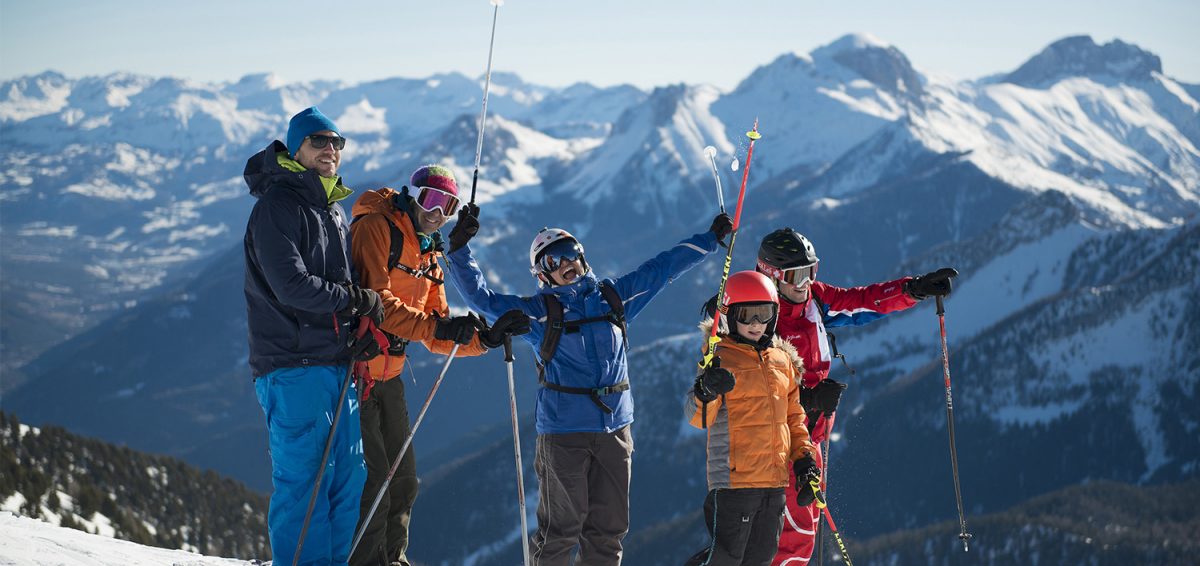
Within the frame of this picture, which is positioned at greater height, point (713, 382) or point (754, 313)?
point (754, 313)

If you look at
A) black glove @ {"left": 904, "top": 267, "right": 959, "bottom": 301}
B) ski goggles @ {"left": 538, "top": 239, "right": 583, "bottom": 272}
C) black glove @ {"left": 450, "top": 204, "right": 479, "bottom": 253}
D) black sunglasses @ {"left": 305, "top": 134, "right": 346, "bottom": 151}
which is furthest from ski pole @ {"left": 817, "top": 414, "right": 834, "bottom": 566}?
black sunglasses @ {"left": 305, "top": 134, "right": 346, "bottom": 151}

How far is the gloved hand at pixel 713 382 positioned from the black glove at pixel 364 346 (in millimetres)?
2503

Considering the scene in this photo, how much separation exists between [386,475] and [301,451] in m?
1.43

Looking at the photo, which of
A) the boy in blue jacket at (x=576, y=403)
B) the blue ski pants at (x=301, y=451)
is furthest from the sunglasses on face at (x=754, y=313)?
the blue ski pants at (x=301, y=451)

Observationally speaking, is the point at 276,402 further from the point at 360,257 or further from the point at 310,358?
the point at 360,257

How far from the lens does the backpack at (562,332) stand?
7.60 meters

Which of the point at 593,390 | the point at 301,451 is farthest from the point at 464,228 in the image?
the point at 301,451

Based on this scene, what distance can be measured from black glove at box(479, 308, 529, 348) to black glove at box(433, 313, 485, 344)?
0.41ft

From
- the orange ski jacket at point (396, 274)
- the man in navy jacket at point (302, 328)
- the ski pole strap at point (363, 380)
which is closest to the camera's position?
the man in navy jacket at point (302, 328)

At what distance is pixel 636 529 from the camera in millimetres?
148625

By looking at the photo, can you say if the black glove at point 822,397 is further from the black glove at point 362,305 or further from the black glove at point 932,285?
the black glove at point 362,305

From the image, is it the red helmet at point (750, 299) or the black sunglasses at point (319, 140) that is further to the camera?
the red helmet at point (750, 299)

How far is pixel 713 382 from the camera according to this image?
22.7 feet

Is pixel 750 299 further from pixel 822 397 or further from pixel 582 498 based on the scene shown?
pixel 582 498
